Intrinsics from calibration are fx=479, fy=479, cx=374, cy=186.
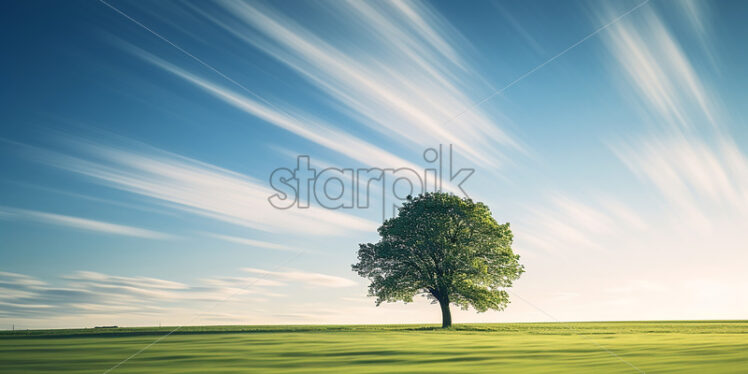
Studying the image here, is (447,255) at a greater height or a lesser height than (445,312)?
greater

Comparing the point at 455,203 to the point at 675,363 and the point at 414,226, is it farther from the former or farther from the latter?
the point at 675,363

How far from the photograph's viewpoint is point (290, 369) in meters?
13.2

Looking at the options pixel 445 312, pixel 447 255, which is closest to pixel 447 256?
pixel 447 255

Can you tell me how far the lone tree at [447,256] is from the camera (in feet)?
161

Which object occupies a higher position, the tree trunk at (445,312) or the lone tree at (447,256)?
the lone tree at (447,256)

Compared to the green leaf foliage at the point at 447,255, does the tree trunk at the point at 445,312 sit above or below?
below

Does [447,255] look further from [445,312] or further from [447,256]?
[445,312]

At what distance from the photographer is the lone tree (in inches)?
1929

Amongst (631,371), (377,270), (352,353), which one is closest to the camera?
(631,371)

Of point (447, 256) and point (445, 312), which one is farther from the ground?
point (447, 256)

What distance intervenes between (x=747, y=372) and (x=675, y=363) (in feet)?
8.13

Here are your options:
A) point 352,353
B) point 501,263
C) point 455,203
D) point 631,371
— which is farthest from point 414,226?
point 631,371

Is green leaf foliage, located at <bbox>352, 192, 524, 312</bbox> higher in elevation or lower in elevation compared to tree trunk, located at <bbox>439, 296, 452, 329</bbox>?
higher

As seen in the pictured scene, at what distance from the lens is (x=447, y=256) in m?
48.8
